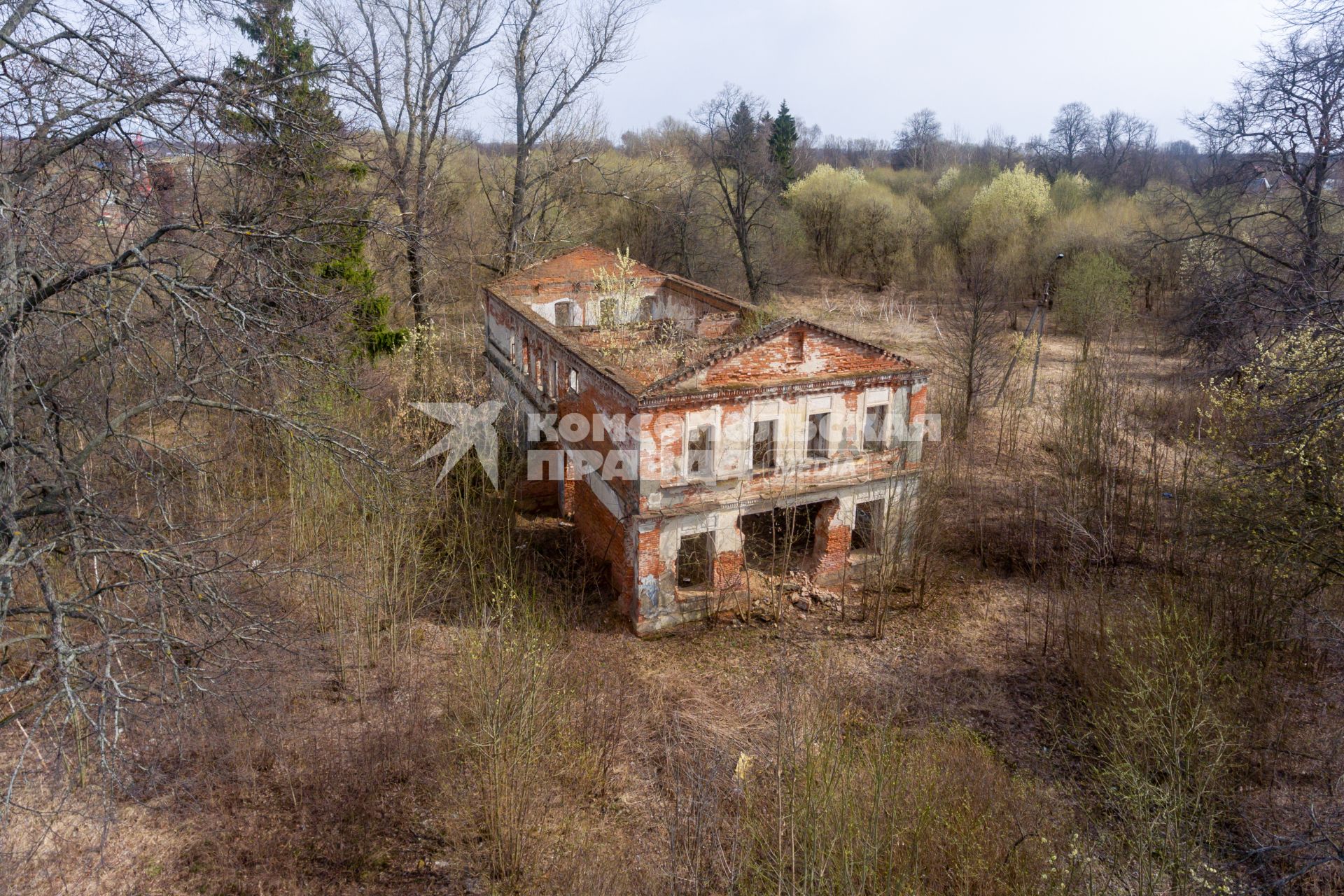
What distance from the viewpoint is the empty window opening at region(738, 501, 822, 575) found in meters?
16.5

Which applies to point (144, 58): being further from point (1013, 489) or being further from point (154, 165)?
point (1013, 489)

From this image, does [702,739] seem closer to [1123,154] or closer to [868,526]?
[868,526]

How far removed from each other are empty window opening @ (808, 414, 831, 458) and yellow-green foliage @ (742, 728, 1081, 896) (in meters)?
6.96

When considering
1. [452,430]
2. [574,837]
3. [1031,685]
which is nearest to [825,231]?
[452,430]

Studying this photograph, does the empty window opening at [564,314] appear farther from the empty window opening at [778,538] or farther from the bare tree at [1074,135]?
the bare tree at [1074,135]

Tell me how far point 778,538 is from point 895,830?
11025 millimetres

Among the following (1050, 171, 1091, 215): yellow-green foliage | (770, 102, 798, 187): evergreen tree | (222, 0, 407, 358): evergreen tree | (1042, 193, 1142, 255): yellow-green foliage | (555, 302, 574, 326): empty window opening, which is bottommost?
(555, 302, 574, 326): empty window opening

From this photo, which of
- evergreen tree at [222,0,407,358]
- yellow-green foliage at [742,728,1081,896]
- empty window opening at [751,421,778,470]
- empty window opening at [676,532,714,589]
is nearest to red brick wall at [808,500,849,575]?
empty window opening at [751,421,778,470]

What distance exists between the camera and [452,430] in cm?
1866

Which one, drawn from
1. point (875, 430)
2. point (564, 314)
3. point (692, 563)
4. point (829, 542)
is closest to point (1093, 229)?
point (564, 314)

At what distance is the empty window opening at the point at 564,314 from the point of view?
23.4 m

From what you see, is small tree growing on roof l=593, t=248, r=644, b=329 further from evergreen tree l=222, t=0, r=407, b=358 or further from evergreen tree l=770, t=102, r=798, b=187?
evergreen tree l=770, t=102, r=798, b=187

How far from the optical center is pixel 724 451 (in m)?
14.3

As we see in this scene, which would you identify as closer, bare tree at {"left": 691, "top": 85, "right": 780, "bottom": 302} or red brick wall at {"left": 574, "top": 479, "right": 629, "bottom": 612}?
red brick wall at {"left": 574, "top": 479, "right": 629, "bottom": 612}
